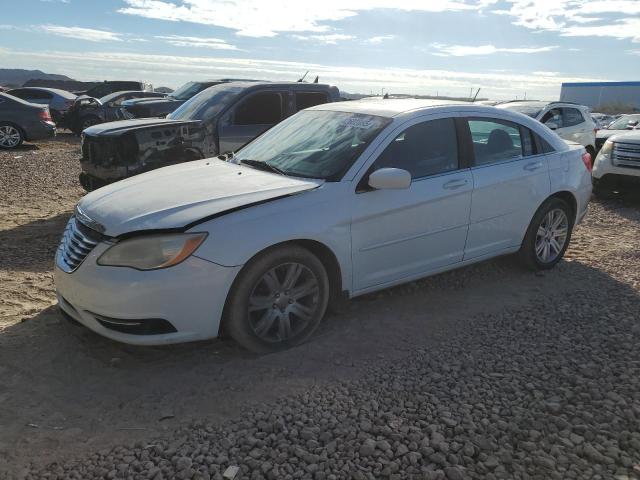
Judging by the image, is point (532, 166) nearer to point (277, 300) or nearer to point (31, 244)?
point (277, 300)

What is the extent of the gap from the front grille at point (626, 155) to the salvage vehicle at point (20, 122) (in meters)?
13.2

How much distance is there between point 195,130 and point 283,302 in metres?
4.40

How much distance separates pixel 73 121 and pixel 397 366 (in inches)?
679

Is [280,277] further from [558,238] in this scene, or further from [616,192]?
[616,192]

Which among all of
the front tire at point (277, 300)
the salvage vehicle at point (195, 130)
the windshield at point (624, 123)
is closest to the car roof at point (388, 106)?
the front tire at point (277, 300)

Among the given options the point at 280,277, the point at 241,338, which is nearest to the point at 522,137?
the point at 280,277

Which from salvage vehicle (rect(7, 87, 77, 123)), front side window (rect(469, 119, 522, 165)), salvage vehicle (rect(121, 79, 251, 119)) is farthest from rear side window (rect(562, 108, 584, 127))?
salvage vehicle (rect(7, 87, 77, 123))

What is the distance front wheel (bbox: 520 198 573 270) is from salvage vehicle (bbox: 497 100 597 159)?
6165mm

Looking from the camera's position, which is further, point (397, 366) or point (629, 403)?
point (397, 366)

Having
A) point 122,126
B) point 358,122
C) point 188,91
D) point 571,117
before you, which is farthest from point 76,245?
point 188,91

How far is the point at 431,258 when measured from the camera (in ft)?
14.5

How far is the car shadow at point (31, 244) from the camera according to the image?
17.7 ft

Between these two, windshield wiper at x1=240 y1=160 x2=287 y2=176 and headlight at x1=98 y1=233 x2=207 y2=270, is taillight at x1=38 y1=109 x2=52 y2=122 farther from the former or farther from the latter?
headlight at x1=98 y1=233 x2=207 y2=270

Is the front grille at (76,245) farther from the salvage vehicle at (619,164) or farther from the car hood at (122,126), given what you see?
the salvage vehicle at (619,164)
